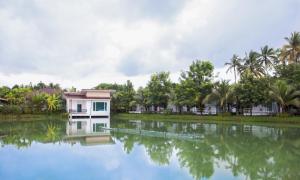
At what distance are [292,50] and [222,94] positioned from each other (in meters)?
9.20

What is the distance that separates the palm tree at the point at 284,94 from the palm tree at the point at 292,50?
25.3 ft

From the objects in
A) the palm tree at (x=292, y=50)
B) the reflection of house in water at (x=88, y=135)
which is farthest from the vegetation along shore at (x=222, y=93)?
the reflection of house in water at (x=88, y=135)

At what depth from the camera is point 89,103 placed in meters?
36.4

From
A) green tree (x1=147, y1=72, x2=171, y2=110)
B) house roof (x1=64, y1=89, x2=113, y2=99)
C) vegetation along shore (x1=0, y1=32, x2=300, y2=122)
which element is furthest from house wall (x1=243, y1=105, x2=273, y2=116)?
house roof (x1=64, y1=89, x2=113, y2=99)

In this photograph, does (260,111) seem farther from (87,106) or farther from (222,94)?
(87,106)

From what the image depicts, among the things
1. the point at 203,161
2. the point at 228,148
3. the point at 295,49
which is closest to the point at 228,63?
the point at 295,49

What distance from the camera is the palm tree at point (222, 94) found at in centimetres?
2966

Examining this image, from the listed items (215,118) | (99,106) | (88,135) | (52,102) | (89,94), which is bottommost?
(88,135)

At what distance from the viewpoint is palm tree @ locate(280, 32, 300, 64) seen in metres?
32.5

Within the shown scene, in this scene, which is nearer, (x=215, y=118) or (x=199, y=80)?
(x=215, y=118)

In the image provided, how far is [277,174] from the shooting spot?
805cm

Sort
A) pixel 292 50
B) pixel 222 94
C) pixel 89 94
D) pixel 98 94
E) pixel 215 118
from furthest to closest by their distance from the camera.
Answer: pixel 98 94
pixel 89 94
pixel 292 50
pixel 222 94
pixel 215 118

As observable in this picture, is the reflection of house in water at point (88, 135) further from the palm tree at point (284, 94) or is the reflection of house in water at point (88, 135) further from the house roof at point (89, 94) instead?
the house roof at point (89, 94)

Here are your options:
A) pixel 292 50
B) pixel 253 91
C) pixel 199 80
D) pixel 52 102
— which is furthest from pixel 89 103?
pixel 292 50
